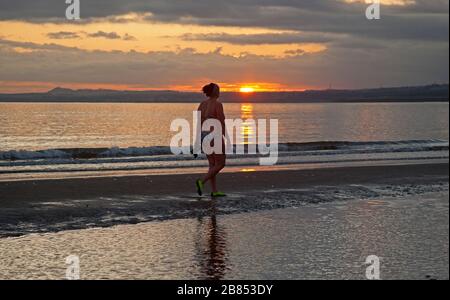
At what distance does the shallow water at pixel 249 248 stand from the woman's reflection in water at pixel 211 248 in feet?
0.04

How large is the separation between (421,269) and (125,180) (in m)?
10.4

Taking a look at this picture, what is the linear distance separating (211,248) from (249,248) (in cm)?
50

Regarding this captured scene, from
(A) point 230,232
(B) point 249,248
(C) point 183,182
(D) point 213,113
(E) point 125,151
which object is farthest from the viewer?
(E) point 125,151

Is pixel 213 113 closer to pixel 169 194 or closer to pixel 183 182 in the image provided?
pixel 169 194

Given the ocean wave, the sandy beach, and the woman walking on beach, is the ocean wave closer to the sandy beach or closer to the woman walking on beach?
the sandy beach

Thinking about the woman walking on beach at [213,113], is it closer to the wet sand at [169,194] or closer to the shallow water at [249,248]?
the wet sand at [169,194]

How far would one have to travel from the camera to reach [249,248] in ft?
28.8

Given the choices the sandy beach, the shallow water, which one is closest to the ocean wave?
the sandy beach

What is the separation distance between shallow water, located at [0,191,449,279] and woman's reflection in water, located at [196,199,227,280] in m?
0.01

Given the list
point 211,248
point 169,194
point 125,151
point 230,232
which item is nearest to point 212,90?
point 169,194

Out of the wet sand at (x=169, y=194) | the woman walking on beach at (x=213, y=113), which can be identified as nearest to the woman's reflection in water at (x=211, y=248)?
the wet sand at (x=169, y=194)

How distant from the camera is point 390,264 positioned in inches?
319

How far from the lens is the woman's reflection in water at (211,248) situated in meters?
7.56
